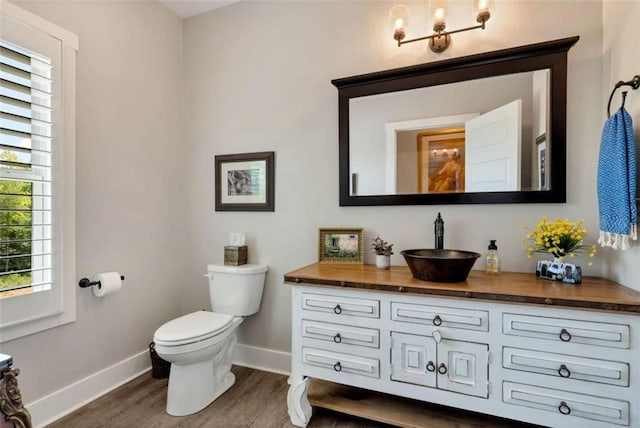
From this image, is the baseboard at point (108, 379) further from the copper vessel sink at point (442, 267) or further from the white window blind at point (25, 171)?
the copper vessel sink at point (442, 267)

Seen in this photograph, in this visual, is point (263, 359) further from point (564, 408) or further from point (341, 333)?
point (564, 408)

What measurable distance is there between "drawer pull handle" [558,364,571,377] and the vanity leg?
115 centimetres

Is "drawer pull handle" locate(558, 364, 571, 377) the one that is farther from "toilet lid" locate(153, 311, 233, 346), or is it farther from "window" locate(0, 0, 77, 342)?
"window" locate(0, 0, 77, 342)

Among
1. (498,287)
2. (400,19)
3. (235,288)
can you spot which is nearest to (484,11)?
(400,19)

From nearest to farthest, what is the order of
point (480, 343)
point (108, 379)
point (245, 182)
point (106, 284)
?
point (480, 343) → point (106, 284) → point (108, 379) → point (245, 182)

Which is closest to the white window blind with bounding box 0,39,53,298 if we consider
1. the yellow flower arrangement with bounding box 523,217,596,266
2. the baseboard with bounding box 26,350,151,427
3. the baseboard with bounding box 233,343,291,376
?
the baseboard with bounding box 26,350,151,427

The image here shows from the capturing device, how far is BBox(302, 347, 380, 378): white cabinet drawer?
1.56m

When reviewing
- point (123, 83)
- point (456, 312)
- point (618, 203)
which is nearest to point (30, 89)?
point (123, 83)

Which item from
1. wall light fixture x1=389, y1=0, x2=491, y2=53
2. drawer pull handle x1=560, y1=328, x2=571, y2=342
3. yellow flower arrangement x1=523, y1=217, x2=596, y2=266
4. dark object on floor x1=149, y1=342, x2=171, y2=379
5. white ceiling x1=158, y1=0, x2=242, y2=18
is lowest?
dark object on floor x1=149, y1=342, x2=171, y2=379

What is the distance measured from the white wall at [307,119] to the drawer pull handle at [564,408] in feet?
2.27

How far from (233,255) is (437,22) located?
1.96m

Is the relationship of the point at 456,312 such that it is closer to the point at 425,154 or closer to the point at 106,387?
the point at 425,154

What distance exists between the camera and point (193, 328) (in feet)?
6.17

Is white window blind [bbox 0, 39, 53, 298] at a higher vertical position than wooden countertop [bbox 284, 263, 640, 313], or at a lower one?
higher
